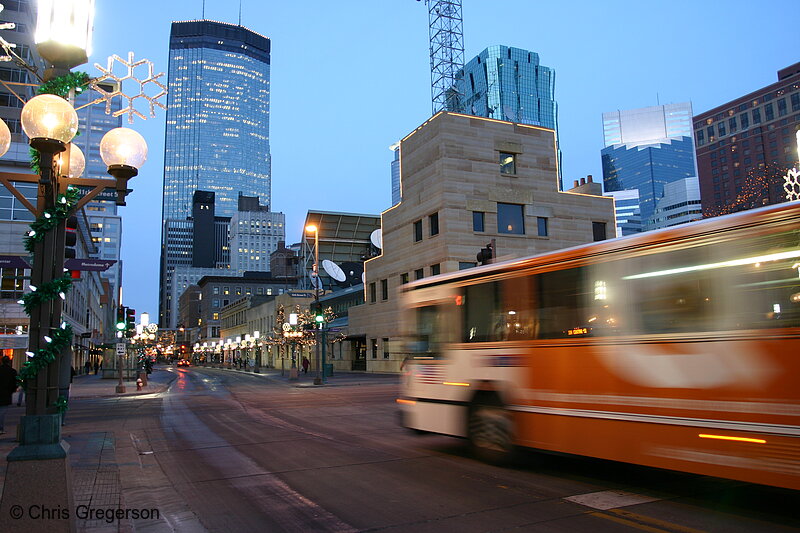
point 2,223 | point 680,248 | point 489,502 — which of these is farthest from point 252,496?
point 2,223

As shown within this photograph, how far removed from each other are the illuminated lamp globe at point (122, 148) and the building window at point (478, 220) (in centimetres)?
3854

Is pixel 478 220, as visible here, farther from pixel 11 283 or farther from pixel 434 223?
pixel 11 283

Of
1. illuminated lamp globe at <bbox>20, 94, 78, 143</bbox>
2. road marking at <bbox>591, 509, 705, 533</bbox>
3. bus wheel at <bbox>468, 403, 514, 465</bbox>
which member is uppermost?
illuminated lamp globe at <bbox>20, 94, 78, 143</bbox>

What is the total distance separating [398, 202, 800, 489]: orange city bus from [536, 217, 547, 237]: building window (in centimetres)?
3783

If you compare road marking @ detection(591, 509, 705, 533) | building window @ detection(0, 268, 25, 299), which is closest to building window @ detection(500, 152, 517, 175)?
building window @ detection(0, 268, 25, 299)

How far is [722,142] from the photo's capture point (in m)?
185

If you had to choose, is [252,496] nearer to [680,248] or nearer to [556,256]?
[556,256]

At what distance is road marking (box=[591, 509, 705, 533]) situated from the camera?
644cm

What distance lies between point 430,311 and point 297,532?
5.72m

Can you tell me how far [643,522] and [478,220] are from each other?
39.5 m

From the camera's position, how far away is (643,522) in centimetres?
677

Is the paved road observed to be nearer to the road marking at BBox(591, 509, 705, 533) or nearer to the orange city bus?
the road marking at BBox(591, 509, 705, 533)

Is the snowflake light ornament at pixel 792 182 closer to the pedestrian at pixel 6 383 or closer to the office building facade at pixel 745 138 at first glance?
the pedestrian at pixel 6 383

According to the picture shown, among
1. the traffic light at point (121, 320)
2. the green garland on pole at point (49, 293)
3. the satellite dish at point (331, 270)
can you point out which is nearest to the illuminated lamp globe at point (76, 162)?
the green garland on pole at point (49, 293)
